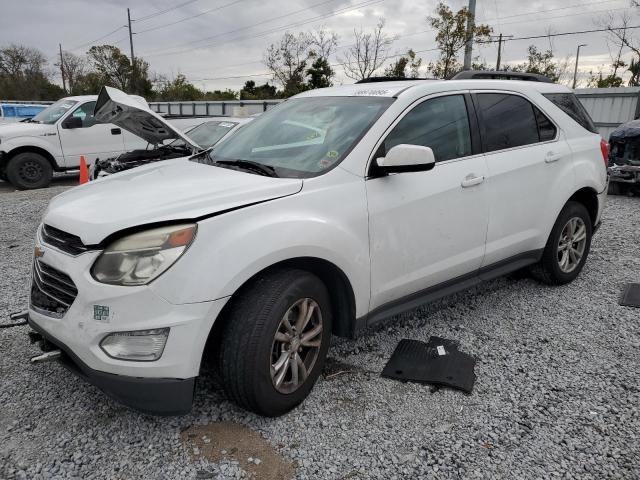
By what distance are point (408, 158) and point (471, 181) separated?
797 mm

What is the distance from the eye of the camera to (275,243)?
7.74 ft

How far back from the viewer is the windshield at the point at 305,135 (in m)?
2.87

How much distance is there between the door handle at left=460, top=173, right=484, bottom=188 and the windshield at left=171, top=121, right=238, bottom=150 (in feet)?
18.4

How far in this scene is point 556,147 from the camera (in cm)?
404

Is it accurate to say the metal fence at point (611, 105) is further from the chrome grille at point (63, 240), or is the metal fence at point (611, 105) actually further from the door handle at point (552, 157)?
the chrome grille at point (63, 240)

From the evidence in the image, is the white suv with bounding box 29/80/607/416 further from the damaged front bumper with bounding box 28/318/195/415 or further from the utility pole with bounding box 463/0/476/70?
the utility pole with bounding box 463/0/476/70

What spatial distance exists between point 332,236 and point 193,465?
130 centimetres

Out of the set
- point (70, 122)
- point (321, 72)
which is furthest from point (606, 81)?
point (70, 122)

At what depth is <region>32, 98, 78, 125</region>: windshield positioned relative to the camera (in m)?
10.3

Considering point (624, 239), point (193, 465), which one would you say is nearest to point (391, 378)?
point (193, 465)

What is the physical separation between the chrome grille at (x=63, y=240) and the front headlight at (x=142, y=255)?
0.16 meters

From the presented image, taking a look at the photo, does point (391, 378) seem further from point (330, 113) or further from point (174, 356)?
point (330, 113)

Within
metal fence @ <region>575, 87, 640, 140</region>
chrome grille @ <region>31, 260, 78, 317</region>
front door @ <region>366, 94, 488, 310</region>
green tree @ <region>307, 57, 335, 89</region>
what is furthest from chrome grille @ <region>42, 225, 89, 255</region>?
green tree @ <region>307, 57, 335, 89</region>

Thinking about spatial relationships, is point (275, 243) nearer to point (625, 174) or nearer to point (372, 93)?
point (372, 93)
